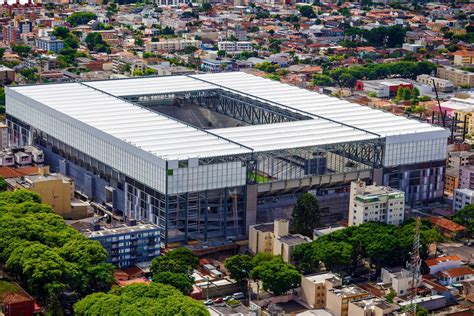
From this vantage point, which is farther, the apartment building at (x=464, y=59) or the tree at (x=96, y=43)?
the tree at (x=96, y=43)

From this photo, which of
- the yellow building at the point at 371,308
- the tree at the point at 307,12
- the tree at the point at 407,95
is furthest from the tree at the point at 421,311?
the tree at the point at 307,12

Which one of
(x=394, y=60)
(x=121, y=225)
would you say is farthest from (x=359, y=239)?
(x=394, y=60)

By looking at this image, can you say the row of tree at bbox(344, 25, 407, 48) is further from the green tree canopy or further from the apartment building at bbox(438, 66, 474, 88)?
the green tree canopy

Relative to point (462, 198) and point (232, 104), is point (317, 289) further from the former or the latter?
point (232, 104)

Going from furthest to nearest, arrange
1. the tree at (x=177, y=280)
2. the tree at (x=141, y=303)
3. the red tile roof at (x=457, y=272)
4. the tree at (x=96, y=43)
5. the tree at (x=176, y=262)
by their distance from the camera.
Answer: the tree at (x=96, y=43) < the red tile roof at (x=457, y=272) < the tree at (x=176, y=262) < the tree at (x=177, y=280) < the tree at (x=141, y=303)

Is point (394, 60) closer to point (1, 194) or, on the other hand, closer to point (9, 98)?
point (9, 98)

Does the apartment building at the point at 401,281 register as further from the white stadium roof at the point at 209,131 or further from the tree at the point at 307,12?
the tree at the point at 307,12

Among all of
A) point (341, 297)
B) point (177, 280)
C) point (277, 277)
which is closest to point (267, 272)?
point (277, 277)
